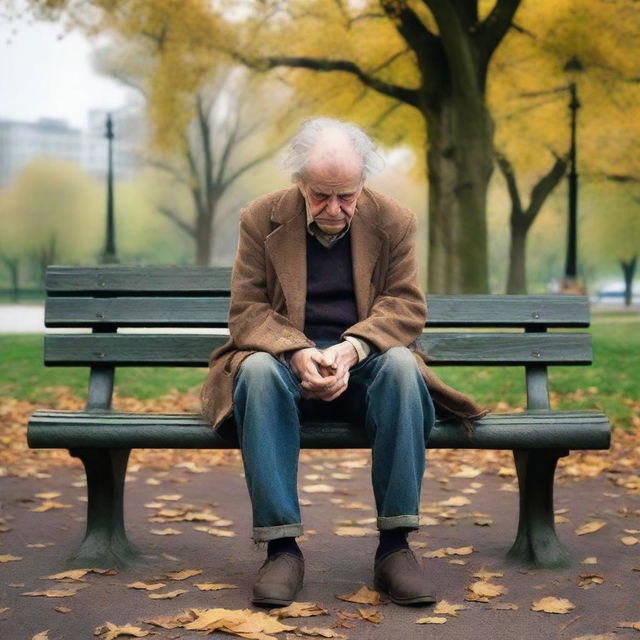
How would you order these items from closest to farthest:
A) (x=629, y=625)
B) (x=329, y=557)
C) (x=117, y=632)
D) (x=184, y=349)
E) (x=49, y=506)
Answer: (x=117, y=632), (x=629, y=625), (x=329, y=557), (x=184, y=349), (x=49, y=506)

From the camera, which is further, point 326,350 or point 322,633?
point 326,350

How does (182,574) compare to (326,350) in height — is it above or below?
below

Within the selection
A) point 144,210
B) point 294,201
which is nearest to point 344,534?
point 294,201

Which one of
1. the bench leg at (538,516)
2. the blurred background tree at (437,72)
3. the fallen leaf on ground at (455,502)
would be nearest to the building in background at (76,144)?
the blurred background tree at (437,72)

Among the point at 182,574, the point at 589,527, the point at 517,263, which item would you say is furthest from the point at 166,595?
the point at 517,263

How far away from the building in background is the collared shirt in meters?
21.8

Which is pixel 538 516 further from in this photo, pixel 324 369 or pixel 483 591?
pixel 324 369

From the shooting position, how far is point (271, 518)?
143 inches

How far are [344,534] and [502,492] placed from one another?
1311mm

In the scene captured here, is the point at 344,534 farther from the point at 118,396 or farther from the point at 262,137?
the point at 262,137

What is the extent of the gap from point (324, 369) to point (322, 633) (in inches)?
34.9

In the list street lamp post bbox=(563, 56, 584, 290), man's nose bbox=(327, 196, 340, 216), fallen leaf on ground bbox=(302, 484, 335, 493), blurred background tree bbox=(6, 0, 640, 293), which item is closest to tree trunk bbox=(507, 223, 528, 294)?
street lamp post bbox=(563, 56, 584, 290)

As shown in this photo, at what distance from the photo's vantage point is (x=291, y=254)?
4020mm

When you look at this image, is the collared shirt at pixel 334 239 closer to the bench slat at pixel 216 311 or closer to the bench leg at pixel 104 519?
the bench slat at pixel 216 311
